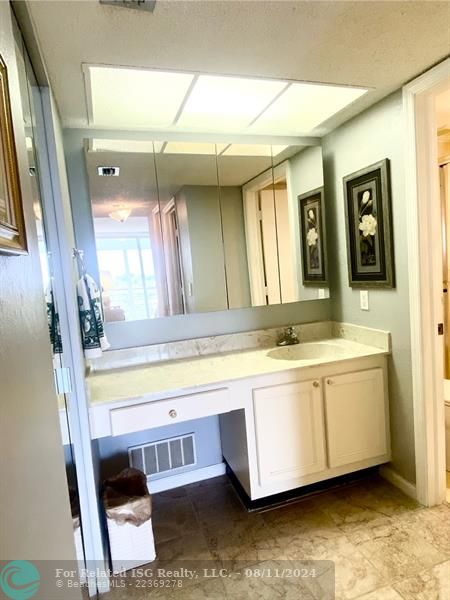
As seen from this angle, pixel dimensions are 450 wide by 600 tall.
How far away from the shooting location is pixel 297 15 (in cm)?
122

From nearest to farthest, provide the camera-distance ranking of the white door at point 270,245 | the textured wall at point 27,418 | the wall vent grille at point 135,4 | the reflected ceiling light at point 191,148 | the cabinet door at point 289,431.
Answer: the textured wall at point 27,418 → the wall vent grille at point 135,4 → the cabinet door at point 289,431 → the reflected ceiling light at point 191,148 → the white door at point 270,245

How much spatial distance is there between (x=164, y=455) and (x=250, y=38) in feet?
7.15

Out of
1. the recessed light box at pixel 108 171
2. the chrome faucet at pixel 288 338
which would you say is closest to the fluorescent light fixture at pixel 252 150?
the recessed light box at pixel 108 171

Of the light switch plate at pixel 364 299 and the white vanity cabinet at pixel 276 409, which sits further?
the light switch plate at pixel 364 299

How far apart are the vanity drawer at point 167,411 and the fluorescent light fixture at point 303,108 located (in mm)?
1516

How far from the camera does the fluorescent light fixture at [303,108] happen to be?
180cm

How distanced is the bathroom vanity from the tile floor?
17 centimetres

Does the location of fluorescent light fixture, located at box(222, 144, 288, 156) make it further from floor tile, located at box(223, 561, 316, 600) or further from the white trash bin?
floor tile, located at box(223, 561, 316, 600)

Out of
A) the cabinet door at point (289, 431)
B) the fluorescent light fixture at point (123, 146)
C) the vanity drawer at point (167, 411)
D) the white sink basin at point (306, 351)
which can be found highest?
the fluorescent light fixture at point (123, 146)

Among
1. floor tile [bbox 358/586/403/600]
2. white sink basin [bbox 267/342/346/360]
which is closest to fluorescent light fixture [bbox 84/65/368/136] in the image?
white sink basin [bbox 267/342/346/360]

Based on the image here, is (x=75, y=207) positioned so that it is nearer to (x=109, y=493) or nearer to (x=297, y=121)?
(x=297, y=121)

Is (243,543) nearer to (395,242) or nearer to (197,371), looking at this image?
(197,371)

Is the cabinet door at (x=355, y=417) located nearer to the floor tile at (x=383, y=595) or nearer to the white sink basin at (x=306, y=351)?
the white sink basin at (x=306, y=351)

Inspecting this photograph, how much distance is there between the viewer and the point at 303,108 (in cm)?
200
